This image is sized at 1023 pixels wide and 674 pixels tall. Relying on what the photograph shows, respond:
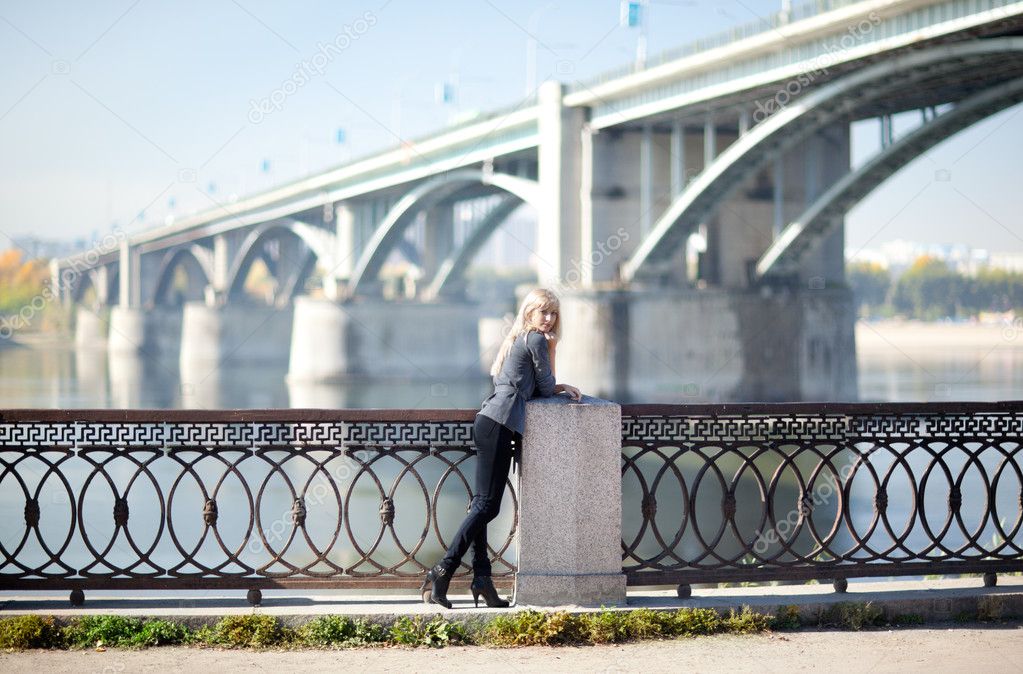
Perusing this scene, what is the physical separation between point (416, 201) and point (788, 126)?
62.5ft

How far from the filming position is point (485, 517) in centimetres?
562

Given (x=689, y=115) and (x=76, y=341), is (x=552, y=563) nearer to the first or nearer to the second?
(x=689, y=115)

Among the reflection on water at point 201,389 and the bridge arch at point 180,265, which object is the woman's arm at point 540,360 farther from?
the bridge arch at point 180,265

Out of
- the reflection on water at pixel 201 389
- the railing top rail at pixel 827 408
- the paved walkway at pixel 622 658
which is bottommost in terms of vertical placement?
the paved walkway at pixel 622 658

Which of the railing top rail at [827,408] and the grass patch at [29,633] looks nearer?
the grass patch at [29,633]

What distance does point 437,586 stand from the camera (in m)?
5.66

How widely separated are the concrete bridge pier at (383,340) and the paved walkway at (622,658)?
146 ft

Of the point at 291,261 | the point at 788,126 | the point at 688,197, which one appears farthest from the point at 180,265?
the point at 788,126

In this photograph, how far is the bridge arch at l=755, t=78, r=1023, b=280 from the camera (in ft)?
78.5

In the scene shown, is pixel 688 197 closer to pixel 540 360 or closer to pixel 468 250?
pixel 468 250

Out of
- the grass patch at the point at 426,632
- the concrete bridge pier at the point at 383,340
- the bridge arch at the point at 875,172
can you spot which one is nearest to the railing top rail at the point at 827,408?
the grass patch at the point at 426,632

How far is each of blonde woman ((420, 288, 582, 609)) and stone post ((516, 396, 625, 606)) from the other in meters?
0.09

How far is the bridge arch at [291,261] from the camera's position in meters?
56.9

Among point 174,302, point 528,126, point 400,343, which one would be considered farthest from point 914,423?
point 174,302
